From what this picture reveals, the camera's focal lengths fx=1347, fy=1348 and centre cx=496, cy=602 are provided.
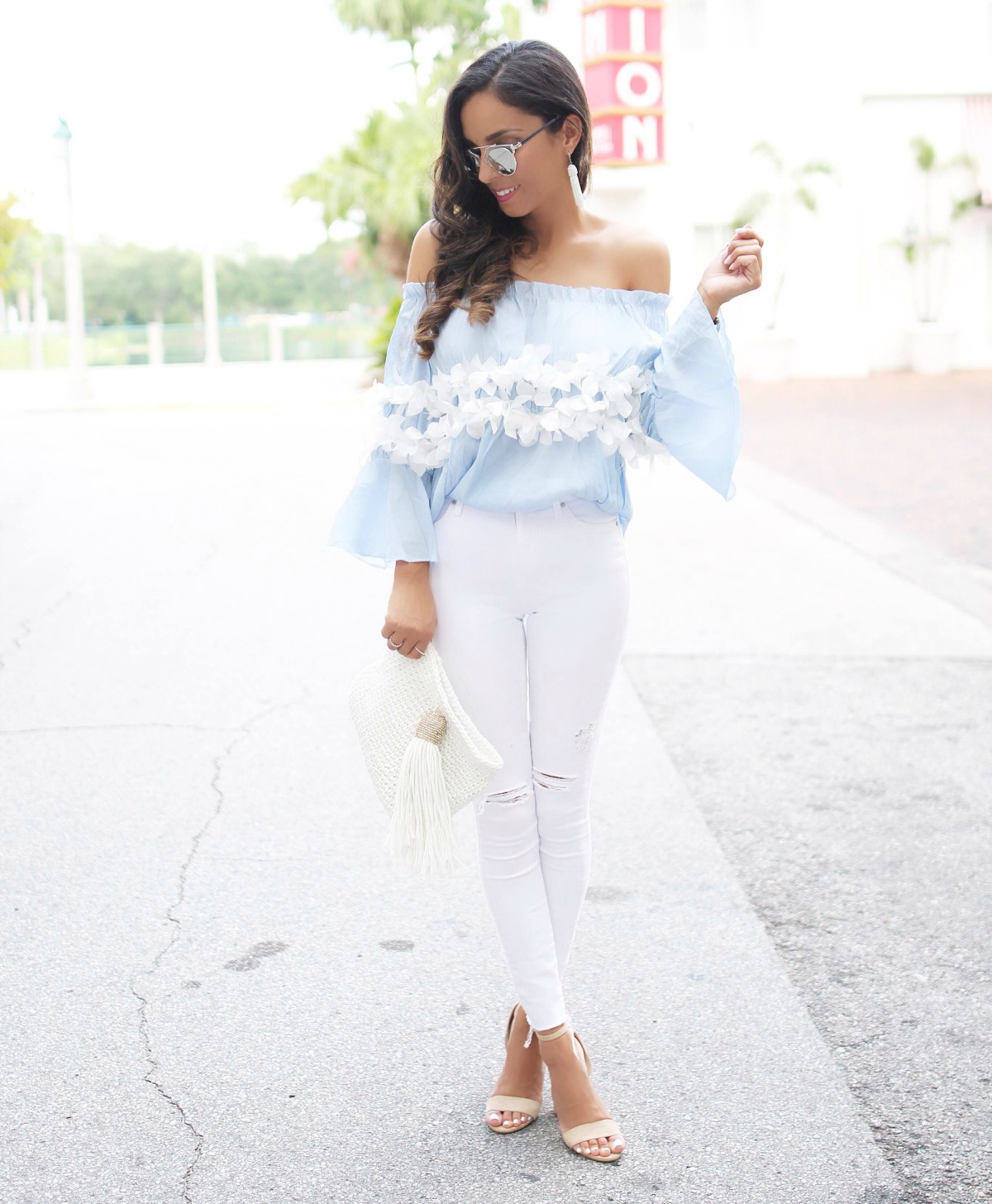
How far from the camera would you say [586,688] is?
246 centimetres

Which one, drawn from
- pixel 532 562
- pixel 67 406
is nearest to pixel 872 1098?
pixel 532 562

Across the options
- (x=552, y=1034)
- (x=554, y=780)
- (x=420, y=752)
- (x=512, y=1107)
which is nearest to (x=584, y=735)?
(x=554, y=780)

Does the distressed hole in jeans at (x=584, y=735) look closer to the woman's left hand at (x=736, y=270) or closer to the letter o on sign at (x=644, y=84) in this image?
the woman's left hand at (x=736, y=270)

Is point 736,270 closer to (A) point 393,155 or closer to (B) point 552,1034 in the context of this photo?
(B) point 552,1034

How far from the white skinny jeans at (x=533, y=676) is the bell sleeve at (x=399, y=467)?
62 mm

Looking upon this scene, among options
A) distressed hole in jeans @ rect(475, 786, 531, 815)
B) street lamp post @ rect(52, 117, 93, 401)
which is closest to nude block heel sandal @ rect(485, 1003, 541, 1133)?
distressed hole in jeans @ rect(475, 786, 531, 815)

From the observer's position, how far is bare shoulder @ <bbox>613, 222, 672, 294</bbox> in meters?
2.39

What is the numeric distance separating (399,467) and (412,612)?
10.4 inches

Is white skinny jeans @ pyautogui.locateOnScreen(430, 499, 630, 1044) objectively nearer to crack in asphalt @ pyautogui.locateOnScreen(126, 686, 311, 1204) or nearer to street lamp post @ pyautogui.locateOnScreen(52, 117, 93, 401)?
crack in asphalt @ pyautogui.locateOnScreen(126, 686, 311, 1204)

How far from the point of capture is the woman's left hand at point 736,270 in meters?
2.26

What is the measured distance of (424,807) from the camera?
94.9 inches

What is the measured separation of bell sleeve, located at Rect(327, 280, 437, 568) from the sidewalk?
1.08m

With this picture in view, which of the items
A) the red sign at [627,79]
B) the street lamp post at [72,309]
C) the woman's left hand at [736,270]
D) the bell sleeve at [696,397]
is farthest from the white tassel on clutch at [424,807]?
the street lamp post at [72,309]

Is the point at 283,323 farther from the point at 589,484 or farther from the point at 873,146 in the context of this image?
the point at 589,484
